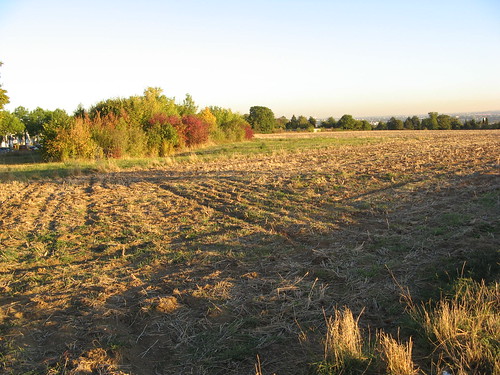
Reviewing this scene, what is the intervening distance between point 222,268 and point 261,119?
69.3 m

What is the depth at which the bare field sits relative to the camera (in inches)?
145

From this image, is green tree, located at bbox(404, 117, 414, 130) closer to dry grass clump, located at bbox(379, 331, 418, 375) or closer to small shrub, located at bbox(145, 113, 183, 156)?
small shrub, located at bbox(145, 113, 183, 156)

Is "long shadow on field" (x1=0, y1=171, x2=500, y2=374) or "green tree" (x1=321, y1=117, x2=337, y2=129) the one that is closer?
"long shadow on field" (x1=0, y1=171, x2=500, y2=374)

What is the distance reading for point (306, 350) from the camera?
3.50 m

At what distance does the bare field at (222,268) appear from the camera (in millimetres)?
3672

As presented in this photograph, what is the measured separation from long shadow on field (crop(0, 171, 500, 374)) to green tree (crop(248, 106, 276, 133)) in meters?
65.8

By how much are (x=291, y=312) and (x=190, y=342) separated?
3.97 feet

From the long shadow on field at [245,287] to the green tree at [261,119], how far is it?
216 feet

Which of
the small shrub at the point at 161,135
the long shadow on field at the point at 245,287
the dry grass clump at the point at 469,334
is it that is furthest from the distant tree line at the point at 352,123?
the dry grass clump at the point at 469,334

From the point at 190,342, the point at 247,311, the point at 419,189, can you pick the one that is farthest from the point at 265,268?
the point at 419,189

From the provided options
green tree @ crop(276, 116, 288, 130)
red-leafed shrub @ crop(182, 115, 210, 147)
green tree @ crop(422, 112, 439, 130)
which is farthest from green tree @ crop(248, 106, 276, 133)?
red-leafed shrub @ crop(182, 115, 210, 147)

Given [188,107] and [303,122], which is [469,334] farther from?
[303,122]

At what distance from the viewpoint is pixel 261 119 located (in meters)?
73.2

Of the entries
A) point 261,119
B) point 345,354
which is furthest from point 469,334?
point 261,119
